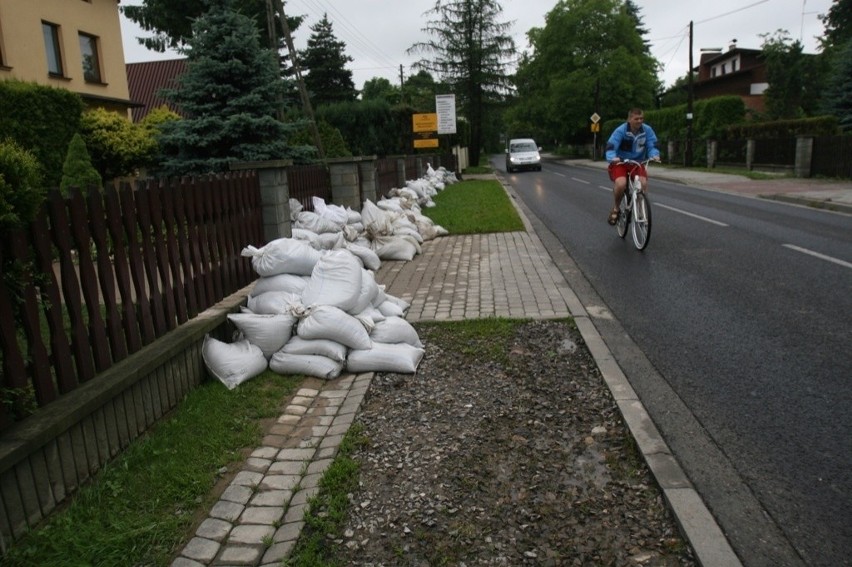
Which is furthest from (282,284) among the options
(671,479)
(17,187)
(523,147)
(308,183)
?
(523,147)

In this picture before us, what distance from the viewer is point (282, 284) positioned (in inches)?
206

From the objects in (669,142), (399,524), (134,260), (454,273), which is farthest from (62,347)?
(669,142)

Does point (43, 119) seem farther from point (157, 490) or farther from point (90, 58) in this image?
point (157, 490)

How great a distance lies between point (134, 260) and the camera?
4.14 m

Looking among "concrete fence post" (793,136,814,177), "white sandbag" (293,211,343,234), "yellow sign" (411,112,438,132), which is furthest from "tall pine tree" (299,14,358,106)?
"white sandbag" (293,211,343,234)

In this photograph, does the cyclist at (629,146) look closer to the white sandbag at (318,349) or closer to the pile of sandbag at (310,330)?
the pile of sandbag at (310,330)

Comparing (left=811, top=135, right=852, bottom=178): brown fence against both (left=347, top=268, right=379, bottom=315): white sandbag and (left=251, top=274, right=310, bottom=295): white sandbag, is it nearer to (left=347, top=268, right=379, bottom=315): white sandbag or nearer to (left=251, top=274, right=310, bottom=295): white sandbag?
(left=347, top=268, right=379, bottom=315): white sandbag

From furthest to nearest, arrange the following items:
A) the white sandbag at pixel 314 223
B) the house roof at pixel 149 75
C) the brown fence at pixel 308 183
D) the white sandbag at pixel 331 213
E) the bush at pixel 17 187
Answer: the house roof at pixel 149 75
the white sandbag at pixel 331 213
the brown fence at pixel 308 183
the white sandbag at pixel 314 223
the bush at pixel 17 187

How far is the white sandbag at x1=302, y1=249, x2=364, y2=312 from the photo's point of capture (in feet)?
16.2

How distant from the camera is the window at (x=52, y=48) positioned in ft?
71.2

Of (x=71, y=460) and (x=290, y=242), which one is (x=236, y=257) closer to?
(x=290, y=242)

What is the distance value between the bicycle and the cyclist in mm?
91

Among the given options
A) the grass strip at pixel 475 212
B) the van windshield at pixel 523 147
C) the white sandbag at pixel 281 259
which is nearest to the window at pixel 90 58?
the grass strip at pixel 475 212

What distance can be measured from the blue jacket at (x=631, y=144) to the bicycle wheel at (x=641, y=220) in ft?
2.58
